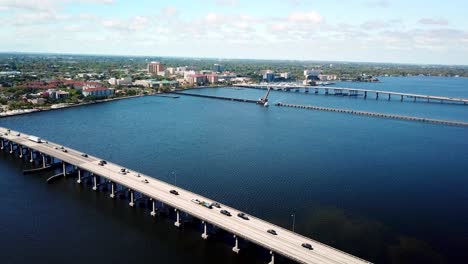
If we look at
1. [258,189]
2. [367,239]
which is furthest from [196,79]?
[367,239]

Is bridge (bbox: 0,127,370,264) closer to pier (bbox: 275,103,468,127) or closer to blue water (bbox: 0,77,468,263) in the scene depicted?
blue water (bbox: 0,77,468,263)

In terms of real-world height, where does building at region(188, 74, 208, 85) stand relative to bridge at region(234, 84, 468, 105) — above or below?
above

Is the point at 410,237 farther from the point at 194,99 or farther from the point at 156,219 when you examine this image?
the point at 194,99

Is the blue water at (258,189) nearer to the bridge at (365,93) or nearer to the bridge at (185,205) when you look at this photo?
the bridge at (185,205)

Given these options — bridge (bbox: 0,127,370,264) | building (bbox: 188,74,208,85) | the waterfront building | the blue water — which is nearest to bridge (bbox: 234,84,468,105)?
building (bbox: 188,74,208,85)

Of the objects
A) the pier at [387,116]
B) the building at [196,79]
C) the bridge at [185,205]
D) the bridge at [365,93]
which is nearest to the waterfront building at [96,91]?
the building at [196,79]

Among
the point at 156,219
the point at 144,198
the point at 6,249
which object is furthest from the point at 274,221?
the point at 6,249

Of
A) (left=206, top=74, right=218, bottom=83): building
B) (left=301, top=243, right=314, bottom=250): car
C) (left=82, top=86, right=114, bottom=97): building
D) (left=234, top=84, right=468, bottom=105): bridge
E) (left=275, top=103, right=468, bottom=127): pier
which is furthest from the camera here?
(left=206, top=74, right=218, bottom=83): building
